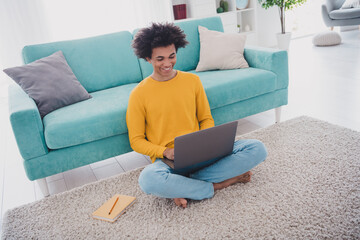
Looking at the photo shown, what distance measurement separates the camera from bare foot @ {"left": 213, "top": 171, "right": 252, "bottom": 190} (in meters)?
1.58

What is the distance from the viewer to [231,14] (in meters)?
4.54

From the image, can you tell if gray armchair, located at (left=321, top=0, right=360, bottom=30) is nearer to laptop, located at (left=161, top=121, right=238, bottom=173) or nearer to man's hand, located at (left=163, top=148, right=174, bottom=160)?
laptop, located at (left=161, top=121, right=238, bottom=173)

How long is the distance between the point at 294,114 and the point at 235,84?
2.38 ft

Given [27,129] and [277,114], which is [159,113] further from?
[277,114]

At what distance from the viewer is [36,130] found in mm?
1660

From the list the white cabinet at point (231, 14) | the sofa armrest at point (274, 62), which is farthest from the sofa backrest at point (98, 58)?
the white cabinet at point (231, 14)

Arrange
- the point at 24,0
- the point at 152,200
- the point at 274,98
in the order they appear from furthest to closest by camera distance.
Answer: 1. the point at 24,0
2. the point at 274,98
3. the point at 152,200

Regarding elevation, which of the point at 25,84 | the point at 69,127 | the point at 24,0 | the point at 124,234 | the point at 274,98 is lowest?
the point at 124,234

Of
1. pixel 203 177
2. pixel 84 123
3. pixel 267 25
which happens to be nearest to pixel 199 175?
pixel 203 177

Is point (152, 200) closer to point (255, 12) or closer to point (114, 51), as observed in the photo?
point (114, 51)

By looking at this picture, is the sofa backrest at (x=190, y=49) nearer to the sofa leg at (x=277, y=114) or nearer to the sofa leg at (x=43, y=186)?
the sofa leg at (x=277, y=114)

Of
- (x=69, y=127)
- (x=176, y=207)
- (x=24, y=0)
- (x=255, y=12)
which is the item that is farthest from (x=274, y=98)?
(x=24, y=0)

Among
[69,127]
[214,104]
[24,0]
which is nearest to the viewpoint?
[69,127]

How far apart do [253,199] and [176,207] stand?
1.28 ft
